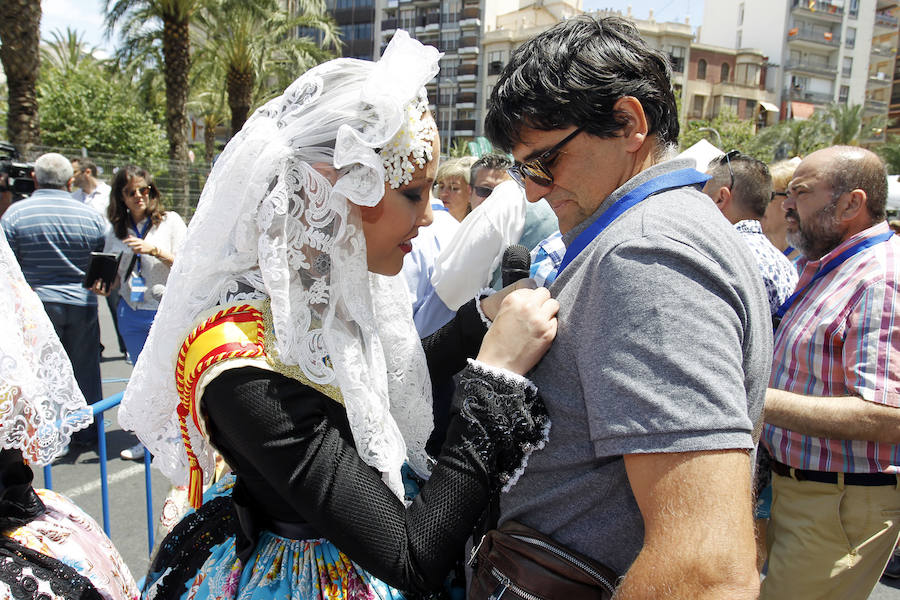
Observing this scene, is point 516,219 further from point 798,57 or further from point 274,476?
point 798,57

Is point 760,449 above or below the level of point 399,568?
below

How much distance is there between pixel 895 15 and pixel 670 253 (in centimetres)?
7809

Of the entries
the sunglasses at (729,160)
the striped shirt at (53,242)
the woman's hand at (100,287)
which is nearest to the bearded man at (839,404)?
the sunglasses at (729,160)

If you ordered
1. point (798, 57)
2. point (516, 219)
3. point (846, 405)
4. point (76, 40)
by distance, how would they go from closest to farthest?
point (846, 405)
point (516, 219)
point (76, 40)
point (798, 57)

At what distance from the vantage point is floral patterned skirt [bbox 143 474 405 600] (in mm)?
1499

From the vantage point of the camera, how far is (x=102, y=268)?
16.1 feet

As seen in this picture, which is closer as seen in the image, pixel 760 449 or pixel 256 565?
pixel 256 565

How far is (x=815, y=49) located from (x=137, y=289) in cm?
6528

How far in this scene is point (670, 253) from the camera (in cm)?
105

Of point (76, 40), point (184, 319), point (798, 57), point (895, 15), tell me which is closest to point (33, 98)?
point (184, 319)

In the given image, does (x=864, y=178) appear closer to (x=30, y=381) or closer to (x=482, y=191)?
(x=482, y=191)

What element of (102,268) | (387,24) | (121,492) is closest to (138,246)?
→ (102,268)

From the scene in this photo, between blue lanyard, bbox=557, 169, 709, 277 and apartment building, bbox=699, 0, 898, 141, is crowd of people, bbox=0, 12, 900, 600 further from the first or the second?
apartment building, bbox=699, 0, 898, 141

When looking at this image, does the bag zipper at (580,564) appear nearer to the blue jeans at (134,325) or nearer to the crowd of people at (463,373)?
the crowd of people at (463,373)
